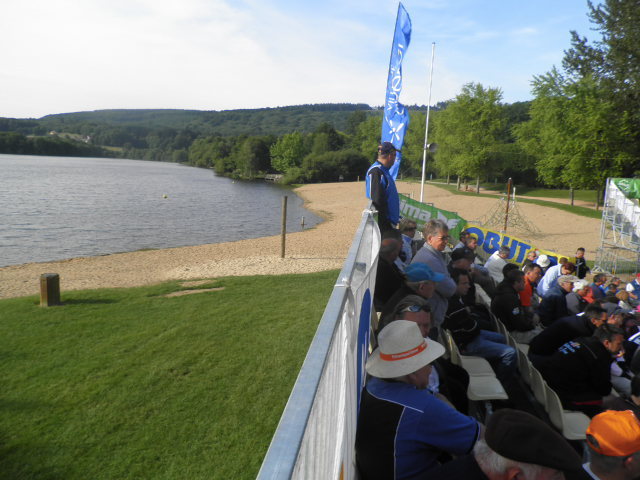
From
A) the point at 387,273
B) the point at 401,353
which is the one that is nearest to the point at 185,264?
the point at 387,273

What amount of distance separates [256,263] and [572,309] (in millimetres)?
12961

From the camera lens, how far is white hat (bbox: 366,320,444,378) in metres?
2.38

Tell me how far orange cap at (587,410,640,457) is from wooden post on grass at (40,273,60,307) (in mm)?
10998

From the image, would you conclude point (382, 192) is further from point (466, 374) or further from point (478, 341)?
point (466, 374)

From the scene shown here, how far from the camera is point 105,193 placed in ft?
179

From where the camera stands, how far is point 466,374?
13.0 feet

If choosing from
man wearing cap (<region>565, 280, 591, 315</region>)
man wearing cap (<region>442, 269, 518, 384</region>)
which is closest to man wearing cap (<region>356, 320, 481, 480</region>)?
man wearing cap (<region>442, 269, 518, 384</region>)

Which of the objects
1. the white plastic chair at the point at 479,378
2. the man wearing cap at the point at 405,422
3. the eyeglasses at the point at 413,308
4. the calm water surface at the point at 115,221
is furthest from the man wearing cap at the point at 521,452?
the calm water surface at the point at 115,221

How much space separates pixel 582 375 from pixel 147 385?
18.2 ft

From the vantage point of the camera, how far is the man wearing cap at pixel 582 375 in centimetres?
420

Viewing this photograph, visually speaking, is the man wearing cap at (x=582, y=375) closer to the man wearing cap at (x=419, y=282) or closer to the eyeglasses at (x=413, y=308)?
the man wearing cap at (x=419, y=282)

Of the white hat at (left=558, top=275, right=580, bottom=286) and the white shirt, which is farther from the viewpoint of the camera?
the white shirt

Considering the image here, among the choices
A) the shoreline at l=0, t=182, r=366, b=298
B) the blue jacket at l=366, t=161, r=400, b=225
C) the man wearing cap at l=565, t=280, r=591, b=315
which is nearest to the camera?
the blue jacket at l=366, t=161, r=400, b=225

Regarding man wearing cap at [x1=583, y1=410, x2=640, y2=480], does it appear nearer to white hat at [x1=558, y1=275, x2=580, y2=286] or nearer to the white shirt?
white hat at [x1=558, y1=275, x2=580, y2=286]
